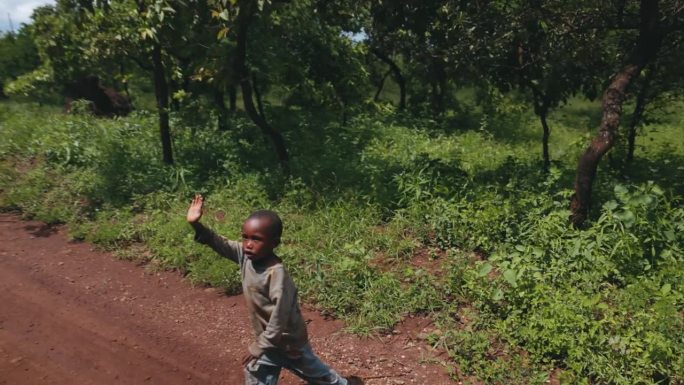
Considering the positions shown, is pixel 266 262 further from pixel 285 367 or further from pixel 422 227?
pixel 422 227

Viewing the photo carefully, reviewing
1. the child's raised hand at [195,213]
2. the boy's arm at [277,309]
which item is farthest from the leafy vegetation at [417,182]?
the child's raised hand at [195,213]

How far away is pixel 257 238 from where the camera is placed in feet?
9.59

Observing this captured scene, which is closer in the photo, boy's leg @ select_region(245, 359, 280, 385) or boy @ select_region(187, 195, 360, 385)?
boy @ select_region(187, 195, 360, 385)

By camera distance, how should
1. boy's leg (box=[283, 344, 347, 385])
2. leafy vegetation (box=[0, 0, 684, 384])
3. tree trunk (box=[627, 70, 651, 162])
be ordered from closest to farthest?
boy's leg (box=[283, 344, 347, 385]) < leafy vegetation (box=[0, 0, 684, 384]) < tree trunk (box=[627, 70, 651, 162])

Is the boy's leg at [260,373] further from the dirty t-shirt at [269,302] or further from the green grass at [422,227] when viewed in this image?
the green grass at [422,227]

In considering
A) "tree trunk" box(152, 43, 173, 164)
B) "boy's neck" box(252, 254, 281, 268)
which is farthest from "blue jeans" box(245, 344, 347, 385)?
"tree trunk" box(152, 43, 173, 164)

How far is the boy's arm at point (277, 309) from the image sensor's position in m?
2.87

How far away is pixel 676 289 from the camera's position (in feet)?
14.3

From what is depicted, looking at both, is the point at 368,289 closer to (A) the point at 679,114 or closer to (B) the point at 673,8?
(B) the point at 673,8

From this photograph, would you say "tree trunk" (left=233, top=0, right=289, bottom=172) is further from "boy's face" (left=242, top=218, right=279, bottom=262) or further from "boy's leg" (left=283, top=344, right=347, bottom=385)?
"boy's leg" (left=283, top=344, right=347, bottom=385)

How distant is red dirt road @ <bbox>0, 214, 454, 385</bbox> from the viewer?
397cm

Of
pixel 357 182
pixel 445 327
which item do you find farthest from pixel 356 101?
pixel 445 327

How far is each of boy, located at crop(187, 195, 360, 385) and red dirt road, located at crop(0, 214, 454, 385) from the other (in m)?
0.83

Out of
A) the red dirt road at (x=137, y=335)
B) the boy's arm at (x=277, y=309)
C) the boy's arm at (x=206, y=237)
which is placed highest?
the boy's arm at (x=206, y=237)
